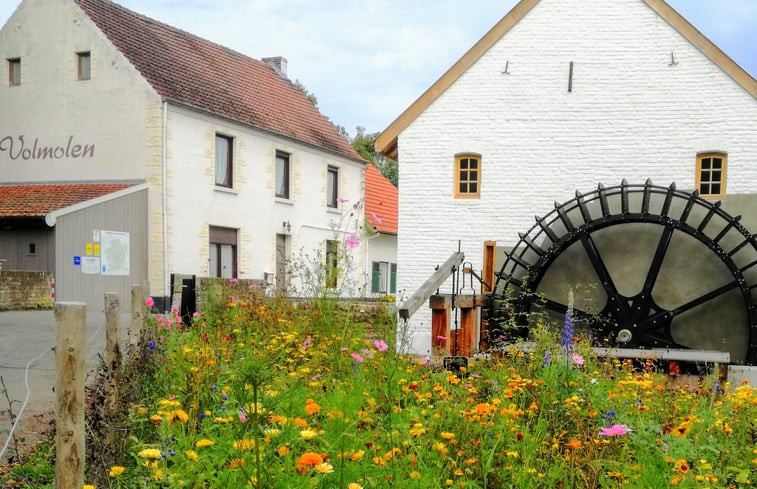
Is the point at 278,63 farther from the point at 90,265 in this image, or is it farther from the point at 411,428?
the point at 411,428

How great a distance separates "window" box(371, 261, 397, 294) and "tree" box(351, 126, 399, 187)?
20.0 meters

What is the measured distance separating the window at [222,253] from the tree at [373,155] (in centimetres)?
2644

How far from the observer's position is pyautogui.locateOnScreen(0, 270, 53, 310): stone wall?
13883 millimetres

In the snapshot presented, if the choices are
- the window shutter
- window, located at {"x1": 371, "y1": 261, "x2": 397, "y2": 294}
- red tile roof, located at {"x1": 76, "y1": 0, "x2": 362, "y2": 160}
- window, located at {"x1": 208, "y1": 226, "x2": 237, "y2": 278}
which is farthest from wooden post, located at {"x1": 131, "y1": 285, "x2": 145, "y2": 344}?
the window shutter

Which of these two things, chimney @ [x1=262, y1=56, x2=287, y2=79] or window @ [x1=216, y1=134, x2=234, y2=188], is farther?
Result: chimney @ [x1=262, y1=56, x2=287, y2=79]

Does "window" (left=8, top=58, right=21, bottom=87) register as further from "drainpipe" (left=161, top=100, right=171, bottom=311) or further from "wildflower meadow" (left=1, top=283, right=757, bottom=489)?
"wildflower meadow" (left=1, top=283, right=757, bottom=489)

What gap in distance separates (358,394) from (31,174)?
1715 centimetres

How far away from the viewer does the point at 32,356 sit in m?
8.36

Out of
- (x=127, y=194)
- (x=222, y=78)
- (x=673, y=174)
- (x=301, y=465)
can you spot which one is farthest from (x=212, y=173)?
(x=301, y=465)

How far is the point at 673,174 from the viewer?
12.1m

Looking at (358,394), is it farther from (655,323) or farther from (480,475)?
(655,323)

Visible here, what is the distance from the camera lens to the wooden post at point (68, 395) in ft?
9.27

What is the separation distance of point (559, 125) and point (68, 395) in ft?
37.4

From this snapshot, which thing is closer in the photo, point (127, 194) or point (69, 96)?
point (127, 194)
